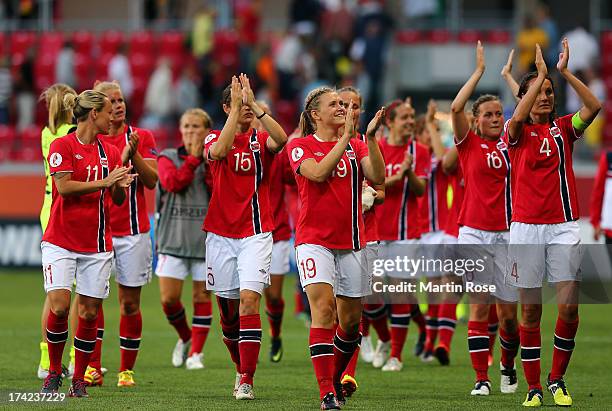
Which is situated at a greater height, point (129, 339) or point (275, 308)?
point (129, 339)

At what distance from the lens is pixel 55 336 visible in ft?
29.6

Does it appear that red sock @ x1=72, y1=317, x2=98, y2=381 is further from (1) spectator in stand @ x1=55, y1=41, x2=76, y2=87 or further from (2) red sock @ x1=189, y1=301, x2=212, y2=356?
(1) spectator in stand @ x1=55, y1=41, x2=76, y2=87

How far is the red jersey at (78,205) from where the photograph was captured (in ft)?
29.0

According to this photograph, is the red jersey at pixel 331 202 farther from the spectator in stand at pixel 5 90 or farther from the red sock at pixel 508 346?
the spectator in stand at pixel 5 90

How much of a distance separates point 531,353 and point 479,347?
799mm

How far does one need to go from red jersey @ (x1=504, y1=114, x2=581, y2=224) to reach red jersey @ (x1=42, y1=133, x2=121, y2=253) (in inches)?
120

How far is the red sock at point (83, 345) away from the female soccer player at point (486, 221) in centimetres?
294

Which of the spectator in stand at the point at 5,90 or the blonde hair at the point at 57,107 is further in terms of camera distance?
the spectator in stand at the point at 5,90

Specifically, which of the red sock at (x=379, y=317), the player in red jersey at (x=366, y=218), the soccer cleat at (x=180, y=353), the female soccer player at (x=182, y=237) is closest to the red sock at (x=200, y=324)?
the female soccer player at (x=182, y=237)

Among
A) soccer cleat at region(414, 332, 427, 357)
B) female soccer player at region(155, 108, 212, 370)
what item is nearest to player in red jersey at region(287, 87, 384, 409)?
female soccer player at region(155, 108, 212, 370)

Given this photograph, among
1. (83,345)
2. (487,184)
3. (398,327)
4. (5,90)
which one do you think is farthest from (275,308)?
(5,90)

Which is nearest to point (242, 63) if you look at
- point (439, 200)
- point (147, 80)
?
point (147, 80)

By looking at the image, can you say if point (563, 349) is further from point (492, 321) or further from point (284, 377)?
point (284, 377)

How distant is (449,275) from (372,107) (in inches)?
455
